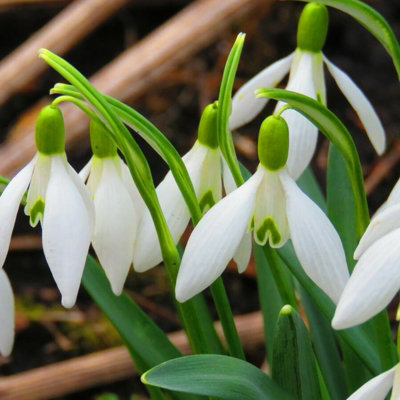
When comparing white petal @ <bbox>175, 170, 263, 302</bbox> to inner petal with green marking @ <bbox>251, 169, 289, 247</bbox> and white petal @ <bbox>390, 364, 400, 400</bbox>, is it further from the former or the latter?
white petal @ <bbox>390, 364, 400, 400</bbox>

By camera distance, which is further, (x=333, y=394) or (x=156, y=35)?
(x=156, y=35)

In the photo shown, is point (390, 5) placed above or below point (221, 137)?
above

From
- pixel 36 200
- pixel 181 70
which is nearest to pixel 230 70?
pixel 36 200

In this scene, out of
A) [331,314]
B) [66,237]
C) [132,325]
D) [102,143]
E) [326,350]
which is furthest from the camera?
[326,350]

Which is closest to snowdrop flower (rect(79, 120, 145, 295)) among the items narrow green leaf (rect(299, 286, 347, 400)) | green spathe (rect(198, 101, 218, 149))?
green spathe (rect(198, 101, 218, 149))

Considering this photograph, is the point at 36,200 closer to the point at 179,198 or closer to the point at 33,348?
the point at 179,198

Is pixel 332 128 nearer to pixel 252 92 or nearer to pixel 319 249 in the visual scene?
pixel 319 249

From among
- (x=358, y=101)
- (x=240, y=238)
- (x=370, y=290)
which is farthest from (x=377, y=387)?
(x=358, y=101)
